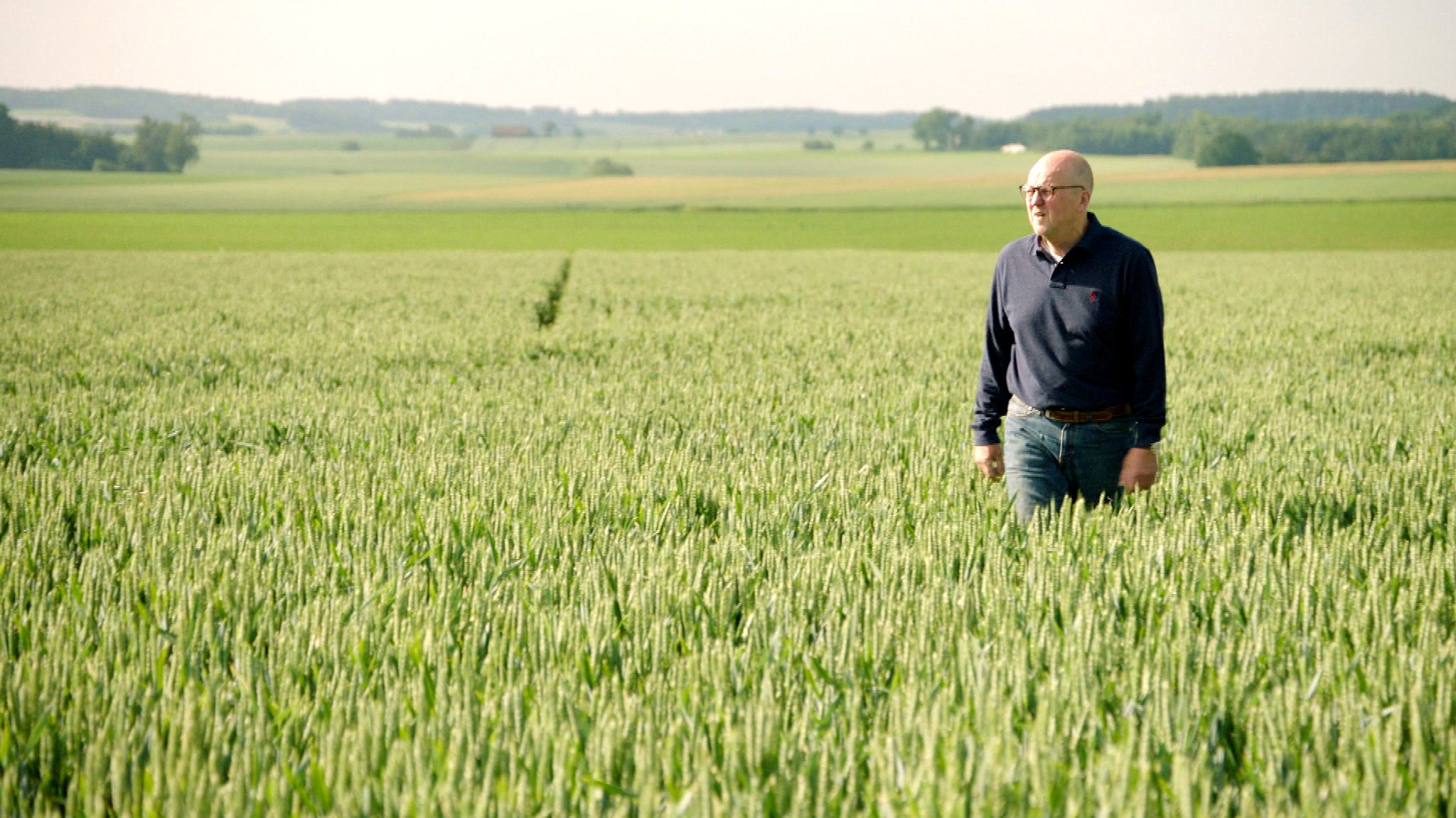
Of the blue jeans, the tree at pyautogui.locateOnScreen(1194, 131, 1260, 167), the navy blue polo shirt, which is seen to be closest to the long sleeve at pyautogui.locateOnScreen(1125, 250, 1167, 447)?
the navy blue polo shirt

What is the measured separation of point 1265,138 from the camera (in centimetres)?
10919

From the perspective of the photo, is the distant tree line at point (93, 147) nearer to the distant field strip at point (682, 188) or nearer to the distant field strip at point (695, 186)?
the distant field strip at point (695, 186)

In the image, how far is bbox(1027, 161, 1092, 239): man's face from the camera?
4.61 metres

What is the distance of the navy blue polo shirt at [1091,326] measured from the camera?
477 cm

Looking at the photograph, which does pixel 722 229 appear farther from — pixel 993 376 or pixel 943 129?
pixel 943 129

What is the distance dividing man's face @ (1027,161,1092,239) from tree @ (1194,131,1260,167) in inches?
4342

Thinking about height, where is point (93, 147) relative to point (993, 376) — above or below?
above

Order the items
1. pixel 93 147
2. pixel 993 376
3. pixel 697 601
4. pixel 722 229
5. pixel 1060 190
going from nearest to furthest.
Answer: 1. pixel 697 601
2. pixel 1060 190
3. pixel 993 376
4. pixel 722 229
5. pixel 93 147

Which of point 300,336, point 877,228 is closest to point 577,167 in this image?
point 877,228

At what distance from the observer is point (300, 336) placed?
1444cm

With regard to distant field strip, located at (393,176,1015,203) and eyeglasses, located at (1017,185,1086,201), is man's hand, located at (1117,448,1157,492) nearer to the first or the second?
eyeglasses, located at (1017,185,1086,201)

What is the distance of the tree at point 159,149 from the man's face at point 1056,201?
117712 millimetres

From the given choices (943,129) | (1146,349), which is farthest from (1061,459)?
(943,129)

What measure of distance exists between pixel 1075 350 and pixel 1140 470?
0.58 m
